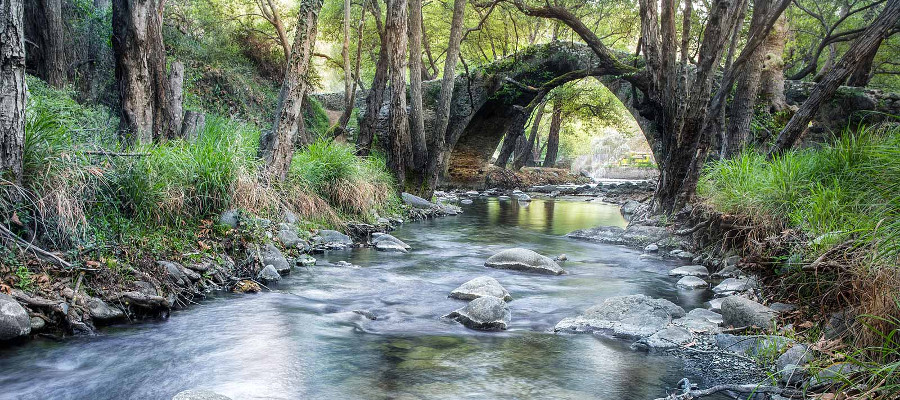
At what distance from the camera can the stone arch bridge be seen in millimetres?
13344

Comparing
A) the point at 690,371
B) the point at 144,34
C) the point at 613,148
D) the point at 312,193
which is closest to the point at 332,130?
the point at 312,193

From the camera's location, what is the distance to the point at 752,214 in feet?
17.9

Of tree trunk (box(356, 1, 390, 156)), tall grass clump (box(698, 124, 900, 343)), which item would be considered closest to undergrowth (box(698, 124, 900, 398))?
tall grass clump (box(698, 124, 900, 343))

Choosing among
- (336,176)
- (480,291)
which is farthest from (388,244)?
(480,291)

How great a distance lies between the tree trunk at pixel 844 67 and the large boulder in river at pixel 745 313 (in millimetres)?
3213

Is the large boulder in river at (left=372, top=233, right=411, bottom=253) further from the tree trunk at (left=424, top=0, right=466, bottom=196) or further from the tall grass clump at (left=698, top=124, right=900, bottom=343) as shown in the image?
the tall grass clump at (left=698, top=124, right=900, bottom=343)

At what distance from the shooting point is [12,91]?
3711mm

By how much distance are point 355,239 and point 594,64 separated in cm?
977

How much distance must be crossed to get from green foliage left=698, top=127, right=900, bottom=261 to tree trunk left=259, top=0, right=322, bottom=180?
17.0 feet

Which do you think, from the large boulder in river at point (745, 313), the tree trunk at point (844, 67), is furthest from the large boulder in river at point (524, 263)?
the tree trunk at point (844, 67)

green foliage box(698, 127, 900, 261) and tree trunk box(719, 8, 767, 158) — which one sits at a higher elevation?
tree trunk box(719, 8, 767, 158)

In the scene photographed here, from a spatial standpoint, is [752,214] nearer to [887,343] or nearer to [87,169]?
[887,343]

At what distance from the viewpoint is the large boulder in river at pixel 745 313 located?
386cm

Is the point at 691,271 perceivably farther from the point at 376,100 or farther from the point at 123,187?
the point at 376,100
